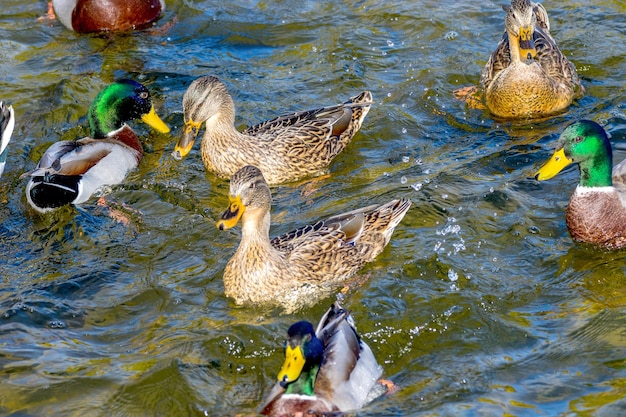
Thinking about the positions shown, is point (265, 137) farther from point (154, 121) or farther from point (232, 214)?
point (232, 214)

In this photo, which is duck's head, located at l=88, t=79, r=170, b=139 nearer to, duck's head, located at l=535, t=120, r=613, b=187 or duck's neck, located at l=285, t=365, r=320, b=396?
duck's head, located at l=535, t=120, r=613, b=187

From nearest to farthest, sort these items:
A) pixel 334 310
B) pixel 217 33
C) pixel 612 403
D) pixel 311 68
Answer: pixel 612 403 → pixel 334 310 → pixel 311 68 → pixel 217 33

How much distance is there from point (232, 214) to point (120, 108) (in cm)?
333

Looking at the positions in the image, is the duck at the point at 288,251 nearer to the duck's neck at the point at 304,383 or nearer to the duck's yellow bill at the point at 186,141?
the duck's neck at the point at 304,383

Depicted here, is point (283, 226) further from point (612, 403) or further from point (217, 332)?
point (612, 403)

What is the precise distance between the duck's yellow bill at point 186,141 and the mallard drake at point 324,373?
3205 millimetres

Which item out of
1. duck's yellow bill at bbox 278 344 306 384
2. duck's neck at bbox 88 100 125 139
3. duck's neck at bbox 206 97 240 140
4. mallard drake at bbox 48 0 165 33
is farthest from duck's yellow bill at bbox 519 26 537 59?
duck's yellow bill at bbox 278 344 306 384

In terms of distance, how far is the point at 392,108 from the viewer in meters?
9.95

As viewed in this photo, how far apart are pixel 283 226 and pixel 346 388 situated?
8.27ft

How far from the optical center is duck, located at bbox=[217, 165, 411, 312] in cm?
691

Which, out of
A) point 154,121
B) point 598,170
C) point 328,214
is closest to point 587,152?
point 598,170

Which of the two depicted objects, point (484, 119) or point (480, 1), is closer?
point (484, 119)

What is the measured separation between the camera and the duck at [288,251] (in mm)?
6906

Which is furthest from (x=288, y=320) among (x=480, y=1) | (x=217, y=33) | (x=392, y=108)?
(x=480, y=1)
